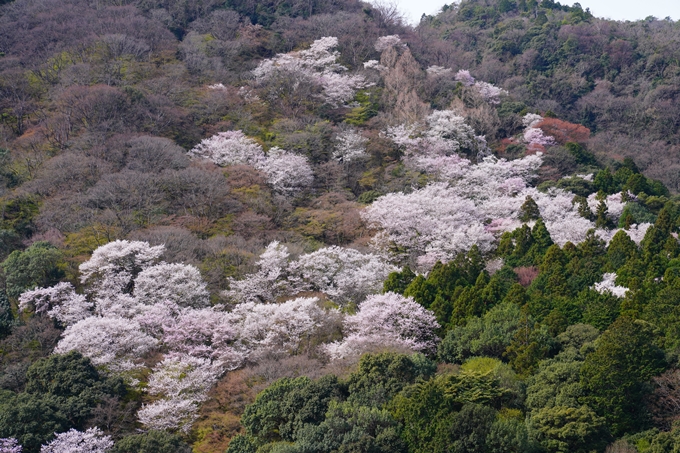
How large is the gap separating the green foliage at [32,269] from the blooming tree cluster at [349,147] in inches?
772

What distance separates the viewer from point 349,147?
46.8 meters

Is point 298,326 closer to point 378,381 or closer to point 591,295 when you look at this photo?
point 378,381

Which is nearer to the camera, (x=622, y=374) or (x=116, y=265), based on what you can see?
(x=622, y=374)

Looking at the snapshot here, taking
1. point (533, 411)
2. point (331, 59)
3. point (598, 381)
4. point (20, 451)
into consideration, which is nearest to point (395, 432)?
point (533, 411)

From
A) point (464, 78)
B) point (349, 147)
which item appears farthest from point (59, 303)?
point (464, 78)

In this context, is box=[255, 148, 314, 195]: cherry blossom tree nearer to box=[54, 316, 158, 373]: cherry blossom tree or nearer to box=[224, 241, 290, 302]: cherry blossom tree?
box=[224, 241, 290, 302]: cherry blossom tree

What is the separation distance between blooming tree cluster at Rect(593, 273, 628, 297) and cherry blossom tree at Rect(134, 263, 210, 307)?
15.8m

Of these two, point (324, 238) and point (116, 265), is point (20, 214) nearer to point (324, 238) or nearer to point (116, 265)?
point (116, 265)

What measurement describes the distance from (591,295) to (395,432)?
11.4 meters

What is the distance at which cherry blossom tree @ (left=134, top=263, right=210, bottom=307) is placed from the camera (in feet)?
99.9

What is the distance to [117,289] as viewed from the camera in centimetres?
3130

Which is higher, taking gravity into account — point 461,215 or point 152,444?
point 461,215

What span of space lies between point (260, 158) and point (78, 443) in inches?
986

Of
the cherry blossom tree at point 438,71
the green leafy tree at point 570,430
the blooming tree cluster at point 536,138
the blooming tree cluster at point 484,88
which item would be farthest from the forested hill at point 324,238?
the cherry blossom tree at point 438,71
